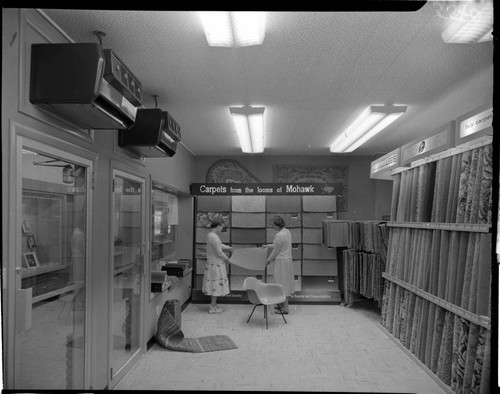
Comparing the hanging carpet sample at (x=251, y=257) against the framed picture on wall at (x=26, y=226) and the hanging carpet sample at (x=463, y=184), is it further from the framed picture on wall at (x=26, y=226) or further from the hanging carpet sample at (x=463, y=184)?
the framed picture on wall at (x=26, y=226)

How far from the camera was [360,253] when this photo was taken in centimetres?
580

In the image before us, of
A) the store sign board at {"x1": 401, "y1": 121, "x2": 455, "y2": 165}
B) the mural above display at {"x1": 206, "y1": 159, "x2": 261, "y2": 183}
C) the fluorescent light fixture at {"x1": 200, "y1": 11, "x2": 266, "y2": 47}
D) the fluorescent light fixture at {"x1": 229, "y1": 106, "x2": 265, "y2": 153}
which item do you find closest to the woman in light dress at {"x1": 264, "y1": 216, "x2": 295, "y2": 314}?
the mural above display at {"x1": 206, "y1": 159, "x2": 261, "y2": 183}

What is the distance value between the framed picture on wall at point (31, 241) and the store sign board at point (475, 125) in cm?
270

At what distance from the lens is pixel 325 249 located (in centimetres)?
610

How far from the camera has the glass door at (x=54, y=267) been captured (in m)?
2.01

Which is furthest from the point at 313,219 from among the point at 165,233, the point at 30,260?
the point at 30,260

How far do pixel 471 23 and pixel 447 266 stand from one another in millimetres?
1701

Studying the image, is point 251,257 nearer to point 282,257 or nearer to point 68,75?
point 282,257

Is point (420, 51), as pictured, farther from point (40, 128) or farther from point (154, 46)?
point (40, 128)

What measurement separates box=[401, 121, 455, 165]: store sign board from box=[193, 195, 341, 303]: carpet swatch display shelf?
2.56 meters

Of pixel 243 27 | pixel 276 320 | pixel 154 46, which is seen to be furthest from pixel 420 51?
pixel 276 320

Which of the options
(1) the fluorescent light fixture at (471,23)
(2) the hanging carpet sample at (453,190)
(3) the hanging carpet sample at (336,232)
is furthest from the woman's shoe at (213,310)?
(1) the fluorescent light fixture at (471,23)

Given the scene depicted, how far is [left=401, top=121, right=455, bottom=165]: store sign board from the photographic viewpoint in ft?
8.11

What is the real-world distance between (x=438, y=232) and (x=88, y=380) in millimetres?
2841
